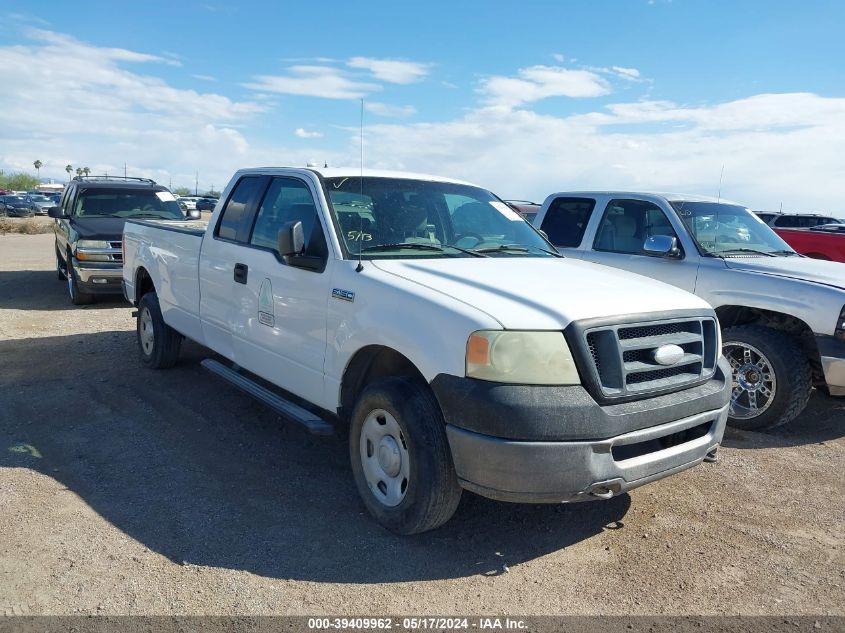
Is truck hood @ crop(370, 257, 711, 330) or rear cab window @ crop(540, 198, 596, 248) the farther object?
rear cab window @ crop(540, 198, 596, 248)

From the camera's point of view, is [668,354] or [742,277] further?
[742,277]

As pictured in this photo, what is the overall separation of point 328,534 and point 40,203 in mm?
54671

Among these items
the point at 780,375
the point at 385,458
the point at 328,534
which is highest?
the point at 780,375

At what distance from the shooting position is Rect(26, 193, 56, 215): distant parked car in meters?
47.4

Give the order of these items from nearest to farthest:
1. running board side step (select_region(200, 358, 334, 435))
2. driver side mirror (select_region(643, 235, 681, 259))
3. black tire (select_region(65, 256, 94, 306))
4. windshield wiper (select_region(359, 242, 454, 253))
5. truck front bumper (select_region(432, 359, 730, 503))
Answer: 1. truck front bumper (select_region(432, 359, 730, 503))
2. running board side step (select_region(200, 358, 334, 435))
3. windshield wiper (select_region(359, 242, 454, 253))
4. driver side mirror (select_region(643, 235, 681, 259))
5. black tire (select_region(65, 256, 94, 306))

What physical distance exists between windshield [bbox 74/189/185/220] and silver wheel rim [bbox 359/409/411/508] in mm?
8980

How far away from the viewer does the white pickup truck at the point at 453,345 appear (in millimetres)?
3207

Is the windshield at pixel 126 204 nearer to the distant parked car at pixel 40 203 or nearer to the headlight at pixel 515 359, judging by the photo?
the headlight at pixel 515 359

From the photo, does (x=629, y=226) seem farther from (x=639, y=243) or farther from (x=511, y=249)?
(x=511, y=249)

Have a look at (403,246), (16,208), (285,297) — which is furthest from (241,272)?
(16,208)

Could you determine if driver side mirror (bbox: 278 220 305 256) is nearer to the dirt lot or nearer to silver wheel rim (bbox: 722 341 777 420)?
the dirt lot

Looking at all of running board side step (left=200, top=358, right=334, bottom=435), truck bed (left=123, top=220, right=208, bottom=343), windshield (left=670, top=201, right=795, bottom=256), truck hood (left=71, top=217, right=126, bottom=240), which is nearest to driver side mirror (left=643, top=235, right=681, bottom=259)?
windshield (left=670, top=201, right=795, bottom=256)

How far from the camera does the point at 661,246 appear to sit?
616 centimetres

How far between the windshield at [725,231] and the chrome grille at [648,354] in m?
2.83
